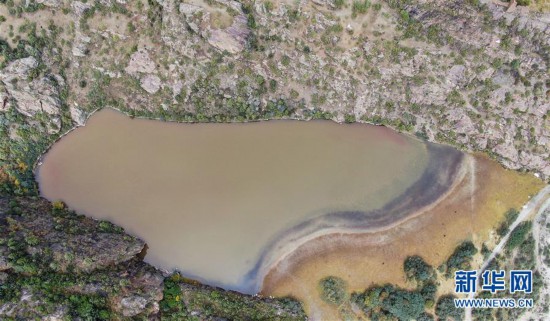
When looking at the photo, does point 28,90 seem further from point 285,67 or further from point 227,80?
point 285,67

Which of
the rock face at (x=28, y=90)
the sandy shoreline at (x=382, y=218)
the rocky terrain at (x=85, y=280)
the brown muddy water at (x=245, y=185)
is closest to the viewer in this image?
the rocky terrain at (x=85, y=280)

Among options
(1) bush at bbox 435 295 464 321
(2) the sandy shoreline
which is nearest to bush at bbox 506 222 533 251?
(2) the sandy shoreline

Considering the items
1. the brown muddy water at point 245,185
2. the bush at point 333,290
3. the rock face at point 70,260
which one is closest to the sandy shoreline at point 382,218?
the brown muddy water at point 245,185

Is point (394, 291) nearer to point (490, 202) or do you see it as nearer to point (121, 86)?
point (490, 202)

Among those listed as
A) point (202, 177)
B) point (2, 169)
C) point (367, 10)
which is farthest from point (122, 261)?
point (367, 10)

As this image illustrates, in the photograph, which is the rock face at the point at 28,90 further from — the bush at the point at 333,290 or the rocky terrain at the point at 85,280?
the bush at the point at 333,290

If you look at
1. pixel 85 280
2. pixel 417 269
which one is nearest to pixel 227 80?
pixel 85 280

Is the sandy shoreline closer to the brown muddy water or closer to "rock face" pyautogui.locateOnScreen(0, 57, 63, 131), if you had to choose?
the brown muddy water
